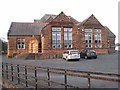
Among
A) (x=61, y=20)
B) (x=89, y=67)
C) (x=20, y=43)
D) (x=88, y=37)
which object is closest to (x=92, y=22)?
(x=88, y=37)

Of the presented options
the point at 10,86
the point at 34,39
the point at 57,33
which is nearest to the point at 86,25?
the point at 57,33

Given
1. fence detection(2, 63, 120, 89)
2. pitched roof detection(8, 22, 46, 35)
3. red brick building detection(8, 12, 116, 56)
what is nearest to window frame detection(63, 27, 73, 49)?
red brick building detection(8, 12, 116, 56)

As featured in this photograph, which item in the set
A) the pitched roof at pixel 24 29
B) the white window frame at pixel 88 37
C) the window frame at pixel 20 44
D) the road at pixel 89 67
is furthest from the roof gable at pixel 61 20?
the road at pixel 89 67

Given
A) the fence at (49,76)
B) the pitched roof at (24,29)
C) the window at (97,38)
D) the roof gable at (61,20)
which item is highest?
the roof gable at (61,20)

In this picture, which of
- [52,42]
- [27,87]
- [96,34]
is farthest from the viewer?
[96,34]

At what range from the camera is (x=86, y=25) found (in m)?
54.8

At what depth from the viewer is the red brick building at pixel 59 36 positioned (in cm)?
5209

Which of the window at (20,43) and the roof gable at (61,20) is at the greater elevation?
the roof gable at (61,20)

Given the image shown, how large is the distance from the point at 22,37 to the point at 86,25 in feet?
48.4

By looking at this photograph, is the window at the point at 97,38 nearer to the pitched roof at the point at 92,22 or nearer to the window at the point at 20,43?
the pitched roof at the point at 92,22

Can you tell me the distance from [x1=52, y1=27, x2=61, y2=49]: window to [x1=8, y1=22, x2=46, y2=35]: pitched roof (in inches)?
283

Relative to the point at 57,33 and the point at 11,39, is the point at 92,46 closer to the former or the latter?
the point at 57,33

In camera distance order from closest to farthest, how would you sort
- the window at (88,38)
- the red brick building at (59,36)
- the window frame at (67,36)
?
the red brick building at (59,36) < the window frame at (67,36) < the window at (88,38)

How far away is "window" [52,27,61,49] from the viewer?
5225 centimetres
